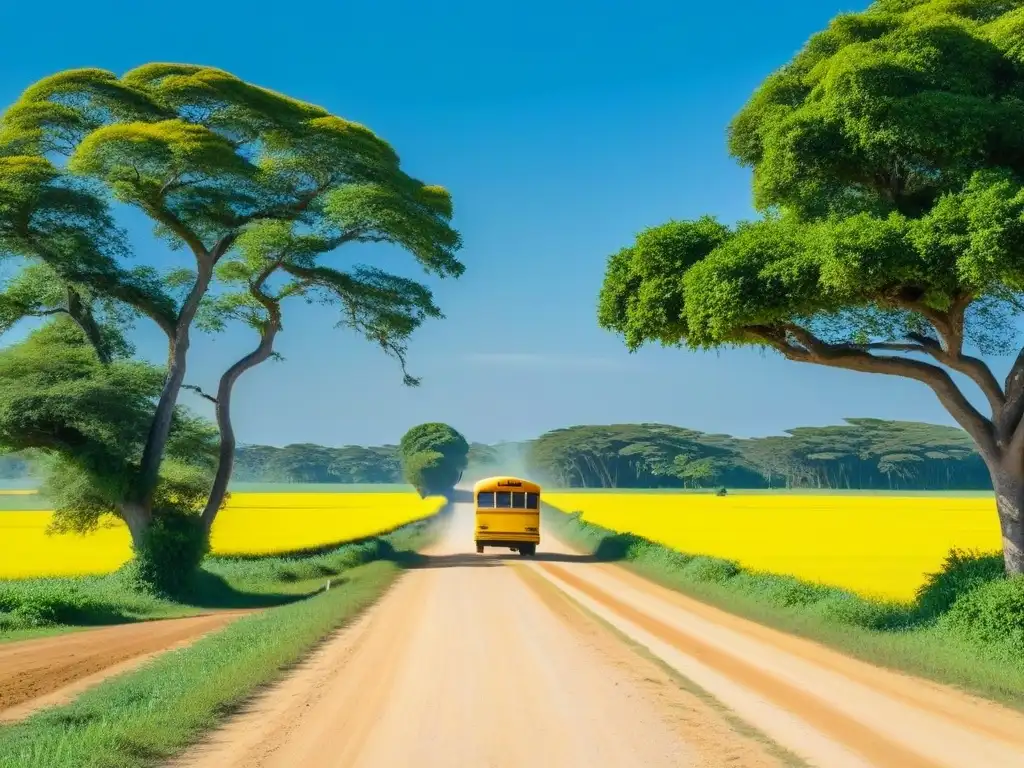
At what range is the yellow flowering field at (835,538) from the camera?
28.5 meters

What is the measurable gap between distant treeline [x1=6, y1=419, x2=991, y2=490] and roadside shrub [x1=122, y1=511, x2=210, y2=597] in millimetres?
131002

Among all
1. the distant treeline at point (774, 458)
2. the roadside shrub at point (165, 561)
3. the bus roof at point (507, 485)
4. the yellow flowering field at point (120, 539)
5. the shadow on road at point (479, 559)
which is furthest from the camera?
the distant treeline at point (774, 458)

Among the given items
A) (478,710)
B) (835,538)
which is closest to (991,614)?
(478,710)

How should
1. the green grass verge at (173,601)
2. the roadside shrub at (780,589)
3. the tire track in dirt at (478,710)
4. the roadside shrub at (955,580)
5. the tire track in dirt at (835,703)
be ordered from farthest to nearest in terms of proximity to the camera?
the green grass verge at (173,601)
the roadside shrub at (780,589)
the roadside shrub at (955,580)
the tire track in dirt at (835,703)
the tire track in dirt at (478,710)

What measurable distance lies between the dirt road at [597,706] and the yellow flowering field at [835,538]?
33.9 feet

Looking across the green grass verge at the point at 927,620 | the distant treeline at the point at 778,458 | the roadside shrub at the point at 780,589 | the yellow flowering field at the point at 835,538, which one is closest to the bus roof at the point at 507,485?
the yellow flowering field at the point at 835,538

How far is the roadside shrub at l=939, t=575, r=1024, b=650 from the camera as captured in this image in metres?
13.1

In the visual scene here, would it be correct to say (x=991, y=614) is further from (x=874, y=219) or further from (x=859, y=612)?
(x=874, y=219)

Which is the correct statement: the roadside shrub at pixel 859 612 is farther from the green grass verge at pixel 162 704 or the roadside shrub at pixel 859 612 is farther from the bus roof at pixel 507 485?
the bus roof at pixel 507 485

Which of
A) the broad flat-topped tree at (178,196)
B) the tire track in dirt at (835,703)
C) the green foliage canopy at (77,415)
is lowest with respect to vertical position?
the tire track in dirt at (835,703)

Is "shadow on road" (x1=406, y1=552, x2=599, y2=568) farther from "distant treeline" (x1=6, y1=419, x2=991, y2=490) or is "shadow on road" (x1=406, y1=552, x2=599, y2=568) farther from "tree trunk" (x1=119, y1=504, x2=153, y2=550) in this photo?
"distant treeline" (x1=6, y1=419, x2=991, y2=490)

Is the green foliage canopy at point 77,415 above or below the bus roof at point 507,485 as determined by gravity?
above

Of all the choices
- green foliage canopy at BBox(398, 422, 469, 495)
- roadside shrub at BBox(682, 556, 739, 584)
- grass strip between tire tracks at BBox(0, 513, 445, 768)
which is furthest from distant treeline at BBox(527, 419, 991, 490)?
grass strip between tire tracks at BBox(0, 513, 445, 768)

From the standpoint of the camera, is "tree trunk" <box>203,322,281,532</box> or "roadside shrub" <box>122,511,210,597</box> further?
"tree trunk" <box>203,322,281,532</box>
